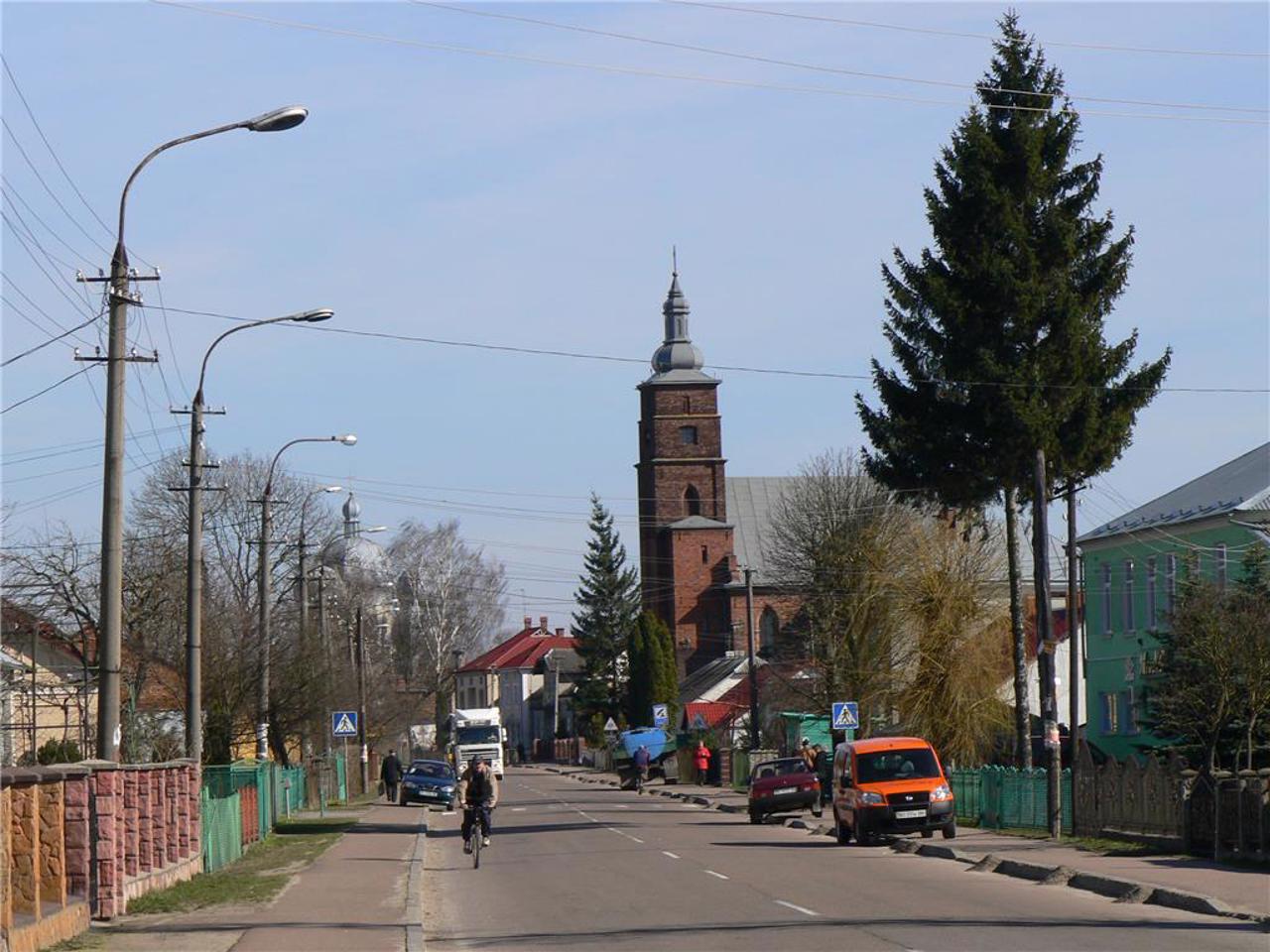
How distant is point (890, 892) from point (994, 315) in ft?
68.5

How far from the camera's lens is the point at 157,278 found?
75.1ft

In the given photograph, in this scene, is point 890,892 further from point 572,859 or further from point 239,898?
point 572,859

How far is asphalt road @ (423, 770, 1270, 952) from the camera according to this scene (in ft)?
51.3

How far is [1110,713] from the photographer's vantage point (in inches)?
2299

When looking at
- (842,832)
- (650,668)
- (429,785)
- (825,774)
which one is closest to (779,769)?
(825,774)

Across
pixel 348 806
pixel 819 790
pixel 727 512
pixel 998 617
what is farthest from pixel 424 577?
pixel 819 790

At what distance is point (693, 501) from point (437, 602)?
57.1 ft

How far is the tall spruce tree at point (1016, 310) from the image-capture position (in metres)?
38.9

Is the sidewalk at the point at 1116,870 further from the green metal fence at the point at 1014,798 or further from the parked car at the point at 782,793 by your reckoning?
the parked car at the point at 782,793

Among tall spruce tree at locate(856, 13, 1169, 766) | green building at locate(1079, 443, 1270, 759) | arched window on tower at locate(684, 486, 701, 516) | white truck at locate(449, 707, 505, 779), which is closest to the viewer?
tall spruce tree at locate(856, 13, 1169, 766)

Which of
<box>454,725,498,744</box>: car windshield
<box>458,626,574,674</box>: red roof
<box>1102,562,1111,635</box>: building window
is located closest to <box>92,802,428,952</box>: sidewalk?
<box>1102,562,1111,635</box>: building window

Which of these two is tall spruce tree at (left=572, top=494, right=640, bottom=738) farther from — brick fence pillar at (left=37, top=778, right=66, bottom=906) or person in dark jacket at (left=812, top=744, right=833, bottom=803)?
brick fence pillar at (left=37, top=778, right=66, bottom=906)

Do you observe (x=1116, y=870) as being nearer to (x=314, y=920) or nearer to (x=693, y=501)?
(x=314, y=920)

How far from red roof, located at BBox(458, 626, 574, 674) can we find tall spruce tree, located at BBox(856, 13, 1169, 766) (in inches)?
5162
